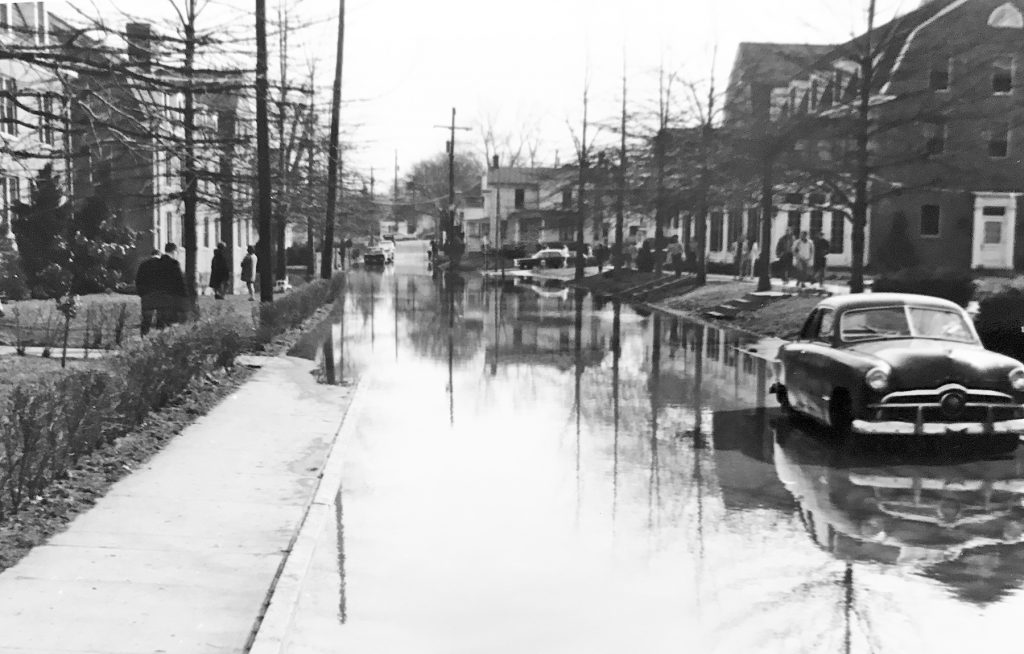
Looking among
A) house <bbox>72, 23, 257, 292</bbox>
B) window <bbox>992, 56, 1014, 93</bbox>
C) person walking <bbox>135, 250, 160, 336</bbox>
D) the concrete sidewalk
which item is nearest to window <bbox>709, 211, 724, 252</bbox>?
window <bbox>992, 56, 1014, 93</bbox>

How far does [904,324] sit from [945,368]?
121 centimetres

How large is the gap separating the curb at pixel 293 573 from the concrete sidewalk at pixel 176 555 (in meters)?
0.06

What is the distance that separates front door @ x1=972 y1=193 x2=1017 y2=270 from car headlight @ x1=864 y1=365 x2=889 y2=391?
35.0m

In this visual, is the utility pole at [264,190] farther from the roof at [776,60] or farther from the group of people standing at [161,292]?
the roof at [776,60]

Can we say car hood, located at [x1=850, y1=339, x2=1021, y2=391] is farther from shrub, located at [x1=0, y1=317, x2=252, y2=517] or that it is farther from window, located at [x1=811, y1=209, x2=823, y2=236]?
window, located at [x1=811, y1=209, x2=823, y2=236]

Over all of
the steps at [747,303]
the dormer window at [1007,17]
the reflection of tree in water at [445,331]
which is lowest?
the reflection of tree in water at [445,331]

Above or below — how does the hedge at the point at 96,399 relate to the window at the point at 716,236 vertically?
below

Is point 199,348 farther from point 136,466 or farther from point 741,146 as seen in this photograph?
point 741,146

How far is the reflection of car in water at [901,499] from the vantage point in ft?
23.6

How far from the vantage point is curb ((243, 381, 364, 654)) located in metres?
5.22

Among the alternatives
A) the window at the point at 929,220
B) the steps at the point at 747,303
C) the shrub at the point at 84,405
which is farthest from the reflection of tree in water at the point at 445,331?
the window at the point at 929,220

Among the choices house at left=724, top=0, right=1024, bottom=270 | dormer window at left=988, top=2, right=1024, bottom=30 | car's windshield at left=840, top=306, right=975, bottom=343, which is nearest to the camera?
car's windshield at left=840, top=306, right=975, bottom=343

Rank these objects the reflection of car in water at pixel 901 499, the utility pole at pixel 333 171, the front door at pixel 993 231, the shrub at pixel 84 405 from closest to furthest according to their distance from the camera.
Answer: the shrub at pixel 84 405 < the reflection of car in water at pixel 901 499 < the utility pole at pixel 333 171 < the front door at pixel 993 231

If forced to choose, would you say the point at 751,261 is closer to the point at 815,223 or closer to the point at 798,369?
the point at 815,223
